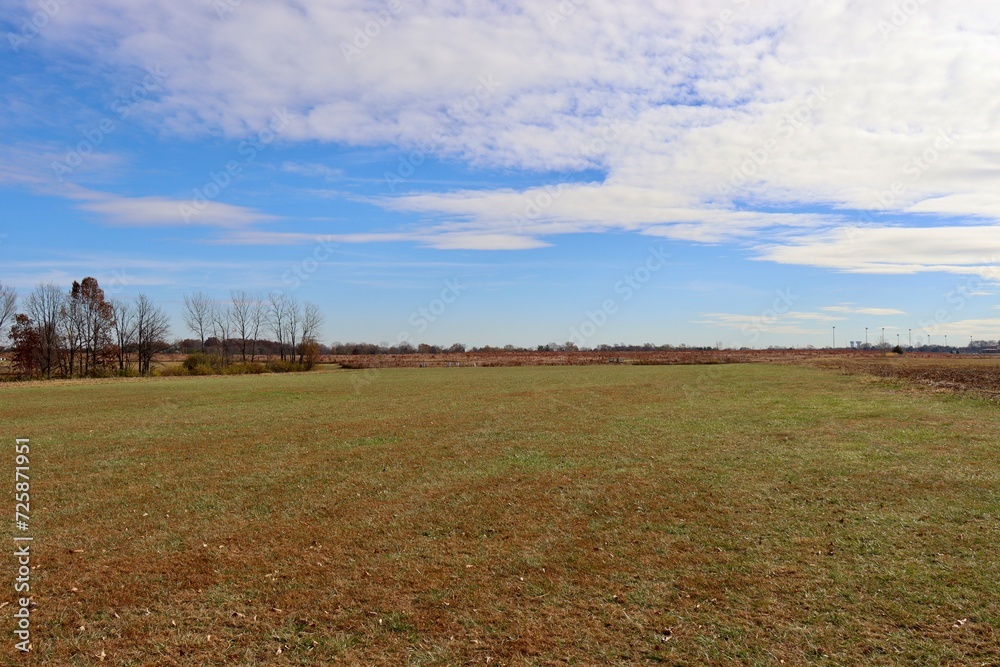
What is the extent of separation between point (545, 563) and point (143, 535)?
5.73 m

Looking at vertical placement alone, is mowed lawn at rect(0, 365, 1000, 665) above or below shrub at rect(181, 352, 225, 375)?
below

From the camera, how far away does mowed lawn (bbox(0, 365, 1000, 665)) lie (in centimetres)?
496

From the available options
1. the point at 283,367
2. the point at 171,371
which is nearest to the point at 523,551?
the point at 171,371

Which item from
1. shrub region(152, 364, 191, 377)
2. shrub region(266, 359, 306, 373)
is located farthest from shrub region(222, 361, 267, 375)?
shrub region(152, 364, 191, 377)

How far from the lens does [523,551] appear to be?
7184 mm

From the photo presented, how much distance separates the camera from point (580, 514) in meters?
8.77

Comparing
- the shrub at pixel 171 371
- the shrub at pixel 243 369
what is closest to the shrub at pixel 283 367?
the shrub at pixel 243 369

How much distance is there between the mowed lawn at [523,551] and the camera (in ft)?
16.3

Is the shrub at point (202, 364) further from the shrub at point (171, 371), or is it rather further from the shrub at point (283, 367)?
the shrub at point (283, 367)

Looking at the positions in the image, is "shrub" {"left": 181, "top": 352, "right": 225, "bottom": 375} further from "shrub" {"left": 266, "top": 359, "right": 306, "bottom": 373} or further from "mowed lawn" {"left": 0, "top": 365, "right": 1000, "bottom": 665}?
"mowed lawn" {"left": 0, "top": 365, "right": 1000, "bottom": 665}

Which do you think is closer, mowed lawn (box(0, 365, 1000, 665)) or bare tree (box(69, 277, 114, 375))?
mowed lawn (box(0, 365, 1000, 665))

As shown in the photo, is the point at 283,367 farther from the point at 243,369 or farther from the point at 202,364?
the point at 202,364

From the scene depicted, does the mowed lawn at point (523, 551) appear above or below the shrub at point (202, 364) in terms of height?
below

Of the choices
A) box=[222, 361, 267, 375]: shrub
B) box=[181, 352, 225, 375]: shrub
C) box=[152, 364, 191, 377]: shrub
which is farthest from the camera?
box=[222, 361, 267, 375]: shrub
